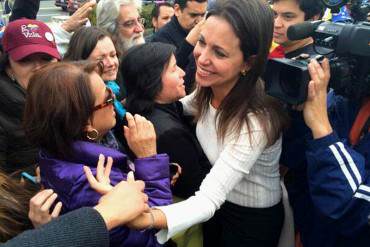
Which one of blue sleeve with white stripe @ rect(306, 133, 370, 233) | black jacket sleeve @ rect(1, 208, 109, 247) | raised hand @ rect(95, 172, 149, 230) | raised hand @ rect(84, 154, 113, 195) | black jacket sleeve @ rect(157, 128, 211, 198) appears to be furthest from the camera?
black jacket sleeve @ rect(157, 128, 211, 198)

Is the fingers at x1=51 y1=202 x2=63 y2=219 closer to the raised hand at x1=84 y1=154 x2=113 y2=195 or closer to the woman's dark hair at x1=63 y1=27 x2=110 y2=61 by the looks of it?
the raised hand at x1=84 y1=154 x2=113 y2=195

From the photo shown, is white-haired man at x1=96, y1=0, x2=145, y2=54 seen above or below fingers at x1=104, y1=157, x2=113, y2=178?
below

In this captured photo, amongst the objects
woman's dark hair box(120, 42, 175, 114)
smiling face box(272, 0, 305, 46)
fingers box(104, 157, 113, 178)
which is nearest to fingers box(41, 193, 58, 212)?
fingers box(104, 157, 113, 178)

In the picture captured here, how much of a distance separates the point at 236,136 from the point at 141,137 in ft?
1.32

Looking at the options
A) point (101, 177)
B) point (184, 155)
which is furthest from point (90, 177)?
point (184, 155)

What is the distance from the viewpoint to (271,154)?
5.51 feet

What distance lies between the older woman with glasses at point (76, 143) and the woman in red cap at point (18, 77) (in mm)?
729

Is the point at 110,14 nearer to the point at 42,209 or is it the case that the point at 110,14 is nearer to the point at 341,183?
the point at 42,209

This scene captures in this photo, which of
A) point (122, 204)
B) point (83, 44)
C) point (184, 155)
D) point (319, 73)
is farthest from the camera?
point (83, 44)

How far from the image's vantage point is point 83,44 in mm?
2615

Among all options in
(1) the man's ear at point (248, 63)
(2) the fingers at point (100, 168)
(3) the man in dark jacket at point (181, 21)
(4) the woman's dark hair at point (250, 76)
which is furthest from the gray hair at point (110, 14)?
(2) the fingers at point (100, 168)

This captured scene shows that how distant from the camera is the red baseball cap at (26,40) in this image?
87.6 inches

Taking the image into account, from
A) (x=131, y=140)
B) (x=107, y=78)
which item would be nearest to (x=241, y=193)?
(x=131, y=140)

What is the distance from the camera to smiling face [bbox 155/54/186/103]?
1943 millimetres
